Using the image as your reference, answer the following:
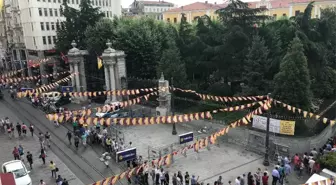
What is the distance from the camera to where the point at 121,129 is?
28281 mm

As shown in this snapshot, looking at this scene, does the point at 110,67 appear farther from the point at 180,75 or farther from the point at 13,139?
the point at 13,139

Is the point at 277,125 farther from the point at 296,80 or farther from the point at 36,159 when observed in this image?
the point at 36,159

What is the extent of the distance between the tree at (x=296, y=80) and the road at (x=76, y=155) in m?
12.6

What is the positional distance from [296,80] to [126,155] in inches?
503

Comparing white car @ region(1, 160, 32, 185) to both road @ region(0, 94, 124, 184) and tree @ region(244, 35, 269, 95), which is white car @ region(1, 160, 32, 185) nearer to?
road @ region(0, 94, 124, 184)

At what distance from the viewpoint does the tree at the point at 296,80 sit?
22.1 m

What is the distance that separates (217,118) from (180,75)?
6.74 m

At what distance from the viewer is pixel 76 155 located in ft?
75.5

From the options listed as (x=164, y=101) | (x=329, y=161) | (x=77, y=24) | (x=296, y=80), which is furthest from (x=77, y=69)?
(x=329, y=161)

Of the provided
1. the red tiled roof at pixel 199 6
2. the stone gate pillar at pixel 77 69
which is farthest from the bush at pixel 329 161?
the red tiled roof at pixel 199 6

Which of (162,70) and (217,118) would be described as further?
(162,70)

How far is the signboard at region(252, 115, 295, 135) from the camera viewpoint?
67.5ft

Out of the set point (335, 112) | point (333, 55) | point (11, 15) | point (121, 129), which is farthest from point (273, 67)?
point (11, 15)

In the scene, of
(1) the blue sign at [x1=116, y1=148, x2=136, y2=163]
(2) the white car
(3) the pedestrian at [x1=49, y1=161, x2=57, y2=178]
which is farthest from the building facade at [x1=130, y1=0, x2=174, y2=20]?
(2) the white car
